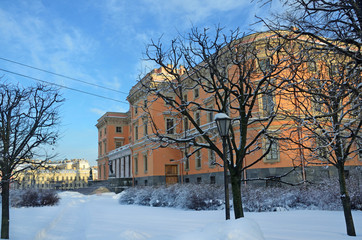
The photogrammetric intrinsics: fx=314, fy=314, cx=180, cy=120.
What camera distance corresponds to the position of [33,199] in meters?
25.1

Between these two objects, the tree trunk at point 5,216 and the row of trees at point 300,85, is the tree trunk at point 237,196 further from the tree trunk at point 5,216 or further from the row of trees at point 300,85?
the tree trunk at point 5,216

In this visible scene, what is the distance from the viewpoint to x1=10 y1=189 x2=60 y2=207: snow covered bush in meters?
24.7

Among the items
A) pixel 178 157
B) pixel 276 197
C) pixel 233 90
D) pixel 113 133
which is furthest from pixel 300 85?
pixel 113 133

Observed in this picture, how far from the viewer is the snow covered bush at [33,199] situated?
81.1ft

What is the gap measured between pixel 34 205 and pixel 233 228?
23.9m

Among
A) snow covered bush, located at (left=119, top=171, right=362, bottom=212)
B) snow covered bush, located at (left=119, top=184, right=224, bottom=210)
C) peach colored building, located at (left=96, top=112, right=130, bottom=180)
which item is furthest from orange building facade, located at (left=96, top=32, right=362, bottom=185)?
snow covered bush, located at (left=119, top=171, right=362, bottom=212)

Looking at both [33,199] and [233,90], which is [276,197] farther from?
[33,199]

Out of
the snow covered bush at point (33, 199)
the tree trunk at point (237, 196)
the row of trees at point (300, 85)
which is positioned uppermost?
the row of trees at point (300, 85)

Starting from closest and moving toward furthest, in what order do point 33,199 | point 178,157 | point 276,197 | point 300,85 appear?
point 300,85 → point 276,197 → point 33,199 → point 178,157

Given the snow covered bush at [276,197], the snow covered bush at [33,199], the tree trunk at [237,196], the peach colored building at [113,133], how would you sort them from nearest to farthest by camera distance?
1. the tree trunk at [237,196]
2. the snow covered bush at [276,197]
3. the snow covered bush at [33,199]
4. the peach colored building at [113,133]

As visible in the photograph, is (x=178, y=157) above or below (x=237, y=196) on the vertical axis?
above

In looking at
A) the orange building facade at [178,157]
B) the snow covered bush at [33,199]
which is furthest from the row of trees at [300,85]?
the snow covered bush at [33,199]

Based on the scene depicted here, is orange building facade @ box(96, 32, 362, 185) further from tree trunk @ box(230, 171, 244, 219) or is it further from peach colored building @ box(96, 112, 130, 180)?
tree trunk @ box(230, 171, 244, 219)

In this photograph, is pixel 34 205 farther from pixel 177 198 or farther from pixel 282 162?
pixel 282 162
